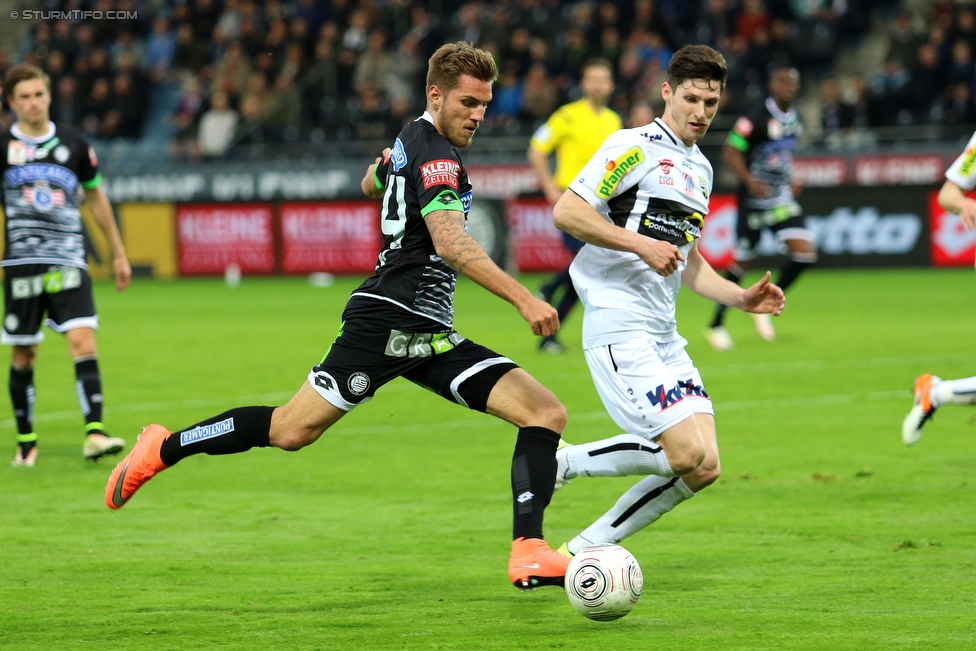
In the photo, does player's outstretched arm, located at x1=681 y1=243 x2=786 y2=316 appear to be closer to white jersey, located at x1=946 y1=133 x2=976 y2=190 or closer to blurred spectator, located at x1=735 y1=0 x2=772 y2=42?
white jersey, located at x1=946 y1=133 x2=976 y2=190

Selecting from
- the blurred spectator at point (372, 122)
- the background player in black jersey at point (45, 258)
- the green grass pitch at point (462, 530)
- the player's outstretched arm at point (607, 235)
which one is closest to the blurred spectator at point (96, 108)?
the blurred spectator at point (372, 122)

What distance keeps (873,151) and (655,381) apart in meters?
18.7

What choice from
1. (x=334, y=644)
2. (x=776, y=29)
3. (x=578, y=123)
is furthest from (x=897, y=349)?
(x=776, y=29)

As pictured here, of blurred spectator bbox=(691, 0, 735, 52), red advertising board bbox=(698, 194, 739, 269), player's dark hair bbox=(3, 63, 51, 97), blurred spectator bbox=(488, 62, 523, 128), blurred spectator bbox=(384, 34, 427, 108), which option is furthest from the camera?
blurred spectator bbox=(384, 34, 427, 108)

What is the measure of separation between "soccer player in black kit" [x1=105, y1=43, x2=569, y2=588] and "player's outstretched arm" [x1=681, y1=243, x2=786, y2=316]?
98 cm

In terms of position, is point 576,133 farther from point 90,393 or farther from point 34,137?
point 90,393

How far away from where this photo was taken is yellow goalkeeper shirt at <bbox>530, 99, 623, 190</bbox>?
45.0 feet

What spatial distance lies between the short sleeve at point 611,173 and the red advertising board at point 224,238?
19824 mm

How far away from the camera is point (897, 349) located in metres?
13.3

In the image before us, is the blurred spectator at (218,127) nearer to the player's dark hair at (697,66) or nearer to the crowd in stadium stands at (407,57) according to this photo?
the crowd in stadium stands at (407,57)

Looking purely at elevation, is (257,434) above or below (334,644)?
above

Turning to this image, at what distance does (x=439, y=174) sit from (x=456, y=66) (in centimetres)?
44

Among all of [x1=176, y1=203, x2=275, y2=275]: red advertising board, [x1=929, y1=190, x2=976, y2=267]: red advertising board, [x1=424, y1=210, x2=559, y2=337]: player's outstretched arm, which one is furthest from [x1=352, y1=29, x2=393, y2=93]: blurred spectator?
[x1=424, y1=210, x2=559, y2=337]: player's outstretched arm

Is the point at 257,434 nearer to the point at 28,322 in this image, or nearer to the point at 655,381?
the point at 655,381
